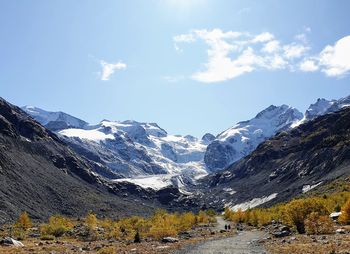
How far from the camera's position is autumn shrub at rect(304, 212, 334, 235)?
70438mm

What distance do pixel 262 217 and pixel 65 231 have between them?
63.8m

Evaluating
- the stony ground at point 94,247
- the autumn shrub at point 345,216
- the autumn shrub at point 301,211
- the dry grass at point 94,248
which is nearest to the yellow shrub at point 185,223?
the autumn shrub at point 301,211

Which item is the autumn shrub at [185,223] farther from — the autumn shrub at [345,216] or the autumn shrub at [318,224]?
the autumn shrub at [318,224]

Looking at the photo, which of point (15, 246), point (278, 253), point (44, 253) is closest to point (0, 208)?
point (15, 246)

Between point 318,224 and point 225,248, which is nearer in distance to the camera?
point 225,248

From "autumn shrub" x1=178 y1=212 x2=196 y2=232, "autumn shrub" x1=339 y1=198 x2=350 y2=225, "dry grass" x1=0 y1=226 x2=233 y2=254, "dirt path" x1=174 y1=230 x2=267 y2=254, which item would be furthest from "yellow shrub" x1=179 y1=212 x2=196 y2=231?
"dry grass" x1=0 y1=226 x2=233 y2=254

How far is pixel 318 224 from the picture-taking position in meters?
71.9

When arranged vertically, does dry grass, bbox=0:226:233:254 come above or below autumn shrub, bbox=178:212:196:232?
above

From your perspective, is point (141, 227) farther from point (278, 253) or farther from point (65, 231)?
point (278, 253)

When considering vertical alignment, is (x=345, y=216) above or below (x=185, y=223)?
above

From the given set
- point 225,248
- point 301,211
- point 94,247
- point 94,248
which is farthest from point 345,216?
point 94,248

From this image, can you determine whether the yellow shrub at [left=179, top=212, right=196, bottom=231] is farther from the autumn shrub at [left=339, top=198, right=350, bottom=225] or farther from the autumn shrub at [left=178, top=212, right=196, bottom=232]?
the autumn shrub at [left=339, top=198, right=350, bottom=225]

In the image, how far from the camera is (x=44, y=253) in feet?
181

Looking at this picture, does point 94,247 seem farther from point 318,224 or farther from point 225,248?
point 318,224
